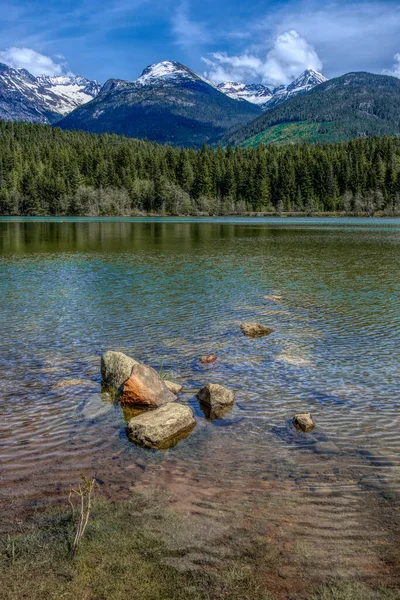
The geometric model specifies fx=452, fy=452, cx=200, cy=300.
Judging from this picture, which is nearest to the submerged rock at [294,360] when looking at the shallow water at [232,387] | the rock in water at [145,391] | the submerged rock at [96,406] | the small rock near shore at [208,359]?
the shallow water at [232,387]

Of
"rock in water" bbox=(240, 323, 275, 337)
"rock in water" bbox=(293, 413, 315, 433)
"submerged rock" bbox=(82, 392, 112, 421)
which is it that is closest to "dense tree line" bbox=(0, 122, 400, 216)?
"rock in water" bbox=(240, 323, 275, 337)

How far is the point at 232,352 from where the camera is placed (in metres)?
18.6

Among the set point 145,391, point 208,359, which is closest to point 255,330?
point 208,359

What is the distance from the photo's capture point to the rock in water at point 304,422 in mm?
11516

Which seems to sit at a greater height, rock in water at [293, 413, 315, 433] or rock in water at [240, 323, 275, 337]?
rock in water at [240, 323, 275, 337]

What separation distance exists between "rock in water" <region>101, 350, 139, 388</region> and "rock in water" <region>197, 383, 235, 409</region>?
2.56 metres

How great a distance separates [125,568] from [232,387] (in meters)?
8.48

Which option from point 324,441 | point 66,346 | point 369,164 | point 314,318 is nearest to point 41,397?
point 66,346

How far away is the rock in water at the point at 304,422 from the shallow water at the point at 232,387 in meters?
0.21

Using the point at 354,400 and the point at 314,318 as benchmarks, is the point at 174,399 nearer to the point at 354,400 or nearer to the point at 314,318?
the point at 354,400

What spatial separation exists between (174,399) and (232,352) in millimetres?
5473

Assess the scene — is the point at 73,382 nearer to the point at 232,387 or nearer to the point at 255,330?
the point at 232,387

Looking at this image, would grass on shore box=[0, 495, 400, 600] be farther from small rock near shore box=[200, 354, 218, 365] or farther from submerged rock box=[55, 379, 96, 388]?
small rock near shore box=[200, 354, 218, 365]

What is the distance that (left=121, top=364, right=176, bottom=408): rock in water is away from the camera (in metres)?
13.1
